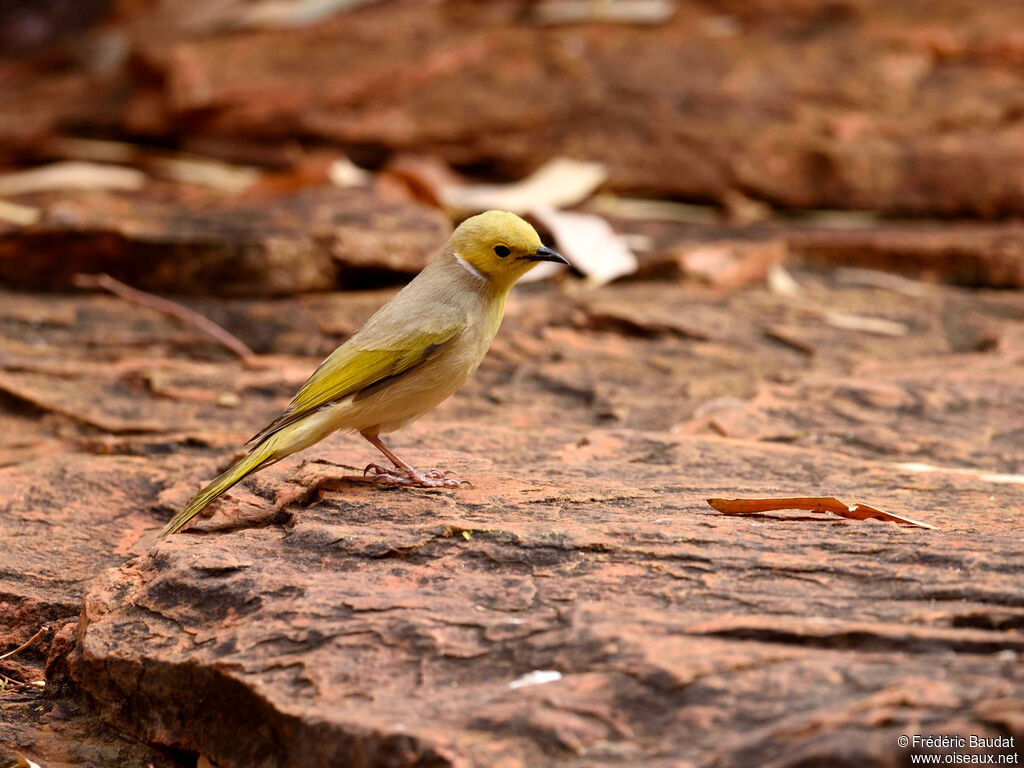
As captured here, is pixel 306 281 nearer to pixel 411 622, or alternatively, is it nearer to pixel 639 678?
pixel 411 622

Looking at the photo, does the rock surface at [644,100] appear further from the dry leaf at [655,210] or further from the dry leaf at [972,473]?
the dry leaf at [972,473]

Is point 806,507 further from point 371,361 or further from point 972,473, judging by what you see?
point 371,361

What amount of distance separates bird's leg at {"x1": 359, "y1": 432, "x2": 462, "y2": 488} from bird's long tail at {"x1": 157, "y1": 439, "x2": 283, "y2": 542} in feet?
1.73

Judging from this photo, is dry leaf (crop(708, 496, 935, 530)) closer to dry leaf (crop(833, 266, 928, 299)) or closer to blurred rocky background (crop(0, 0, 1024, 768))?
blurred rocky background (crop(0, 0, 1024, 768))

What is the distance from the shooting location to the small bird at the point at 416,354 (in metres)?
4.96

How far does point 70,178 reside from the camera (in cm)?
1013

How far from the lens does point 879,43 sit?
443 inches

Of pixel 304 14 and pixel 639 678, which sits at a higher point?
pixel 304 14

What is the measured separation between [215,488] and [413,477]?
32.8 inches

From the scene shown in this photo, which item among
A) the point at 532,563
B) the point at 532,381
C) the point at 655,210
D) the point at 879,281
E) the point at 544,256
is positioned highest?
the point at 544,256

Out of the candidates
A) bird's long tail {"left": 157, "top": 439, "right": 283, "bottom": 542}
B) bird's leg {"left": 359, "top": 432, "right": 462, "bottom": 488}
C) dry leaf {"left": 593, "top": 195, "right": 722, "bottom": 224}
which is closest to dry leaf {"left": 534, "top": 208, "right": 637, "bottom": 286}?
dry leaf {"left": 593, "top": 195, "right": 722, "bottom": 224}

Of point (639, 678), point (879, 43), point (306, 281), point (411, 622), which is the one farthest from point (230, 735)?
point (879, 43)

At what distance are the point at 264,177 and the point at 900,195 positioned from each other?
5629mm

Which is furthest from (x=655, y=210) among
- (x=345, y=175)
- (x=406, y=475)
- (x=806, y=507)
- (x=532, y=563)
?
(x=532, y=563)
